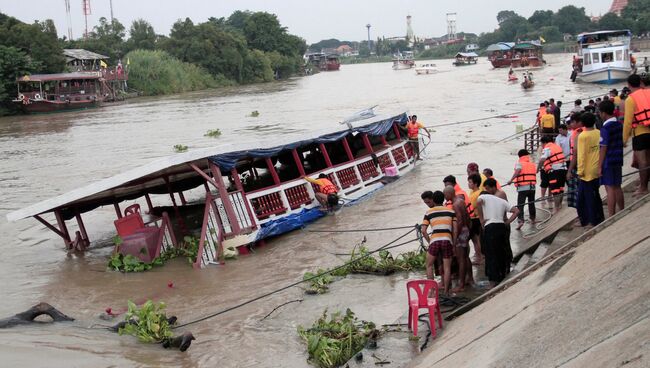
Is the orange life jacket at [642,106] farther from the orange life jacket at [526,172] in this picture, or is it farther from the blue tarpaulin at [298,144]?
the blue tarpaulin at [298,144]

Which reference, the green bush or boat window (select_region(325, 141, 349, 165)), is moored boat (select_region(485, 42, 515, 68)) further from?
boat window (select_region(325, 141, 349, 165))

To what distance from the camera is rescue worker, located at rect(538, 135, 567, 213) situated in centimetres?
1123

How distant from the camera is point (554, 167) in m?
11.3

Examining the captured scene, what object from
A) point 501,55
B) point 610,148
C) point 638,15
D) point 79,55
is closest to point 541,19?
point 638,15

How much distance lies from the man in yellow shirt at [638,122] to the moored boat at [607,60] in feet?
119

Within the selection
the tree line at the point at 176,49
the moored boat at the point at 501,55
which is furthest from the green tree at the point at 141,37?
the moored boat at the point at 501,55

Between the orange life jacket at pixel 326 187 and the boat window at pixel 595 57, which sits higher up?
the boat window at pixel 595 57

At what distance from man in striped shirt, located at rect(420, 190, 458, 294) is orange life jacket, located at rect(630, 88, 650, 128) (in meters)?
2.40

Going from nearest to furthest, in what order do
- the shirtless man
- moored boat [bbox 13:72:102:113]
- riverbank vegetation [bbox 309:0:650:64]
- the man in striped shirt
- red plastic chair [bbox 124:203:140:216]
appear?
the man in striped shirt, the shirtless man, red plastic chair [bbox 124:203:140:216], moored boat [bbox 13:72:102:113], riverbank vegetation [bbox 309:0:650:64]

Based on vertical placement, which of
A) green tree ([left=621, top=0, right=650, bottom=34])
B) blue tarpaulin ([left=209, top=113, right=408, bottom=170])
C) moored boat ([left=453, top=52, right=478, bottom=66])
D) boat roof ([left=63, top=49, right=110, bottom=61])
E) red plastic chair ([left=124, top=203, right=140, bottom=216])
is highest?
green tree ([left=621, top=0, right=650, bottom=34])

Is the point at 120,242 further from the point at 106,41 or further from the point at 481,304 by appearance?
the point at 106,41

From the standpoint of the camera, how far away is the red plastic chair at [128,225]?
42.3 feet


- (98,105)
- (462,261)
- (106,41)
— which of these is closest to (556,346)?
(462,261)

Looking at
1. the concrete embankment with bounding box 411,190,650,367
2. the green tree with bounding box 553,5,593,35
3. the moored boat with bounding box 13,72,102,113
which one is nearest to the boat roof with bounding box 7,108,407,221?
the concrete embankment with bounding box 411,190,650,367
